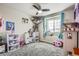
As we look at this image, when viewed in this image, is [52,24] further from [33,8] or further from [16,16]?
[16,16]

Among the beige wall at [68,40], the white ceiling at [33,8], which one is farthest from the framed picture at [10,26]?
the beige wall at [68,40]

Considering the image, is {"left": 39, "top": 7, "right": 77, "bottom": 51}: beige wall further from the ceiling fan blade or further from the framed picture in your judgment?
the framed picture

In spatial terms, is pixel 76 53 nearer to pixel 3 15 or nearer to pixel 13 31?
pixel 13 31

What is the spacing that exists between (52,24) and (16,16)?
22.9 inches

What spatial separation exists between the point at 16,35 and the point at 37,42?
353mm

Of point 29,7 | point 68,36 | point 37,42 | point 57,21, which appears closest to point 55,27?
point 57,21

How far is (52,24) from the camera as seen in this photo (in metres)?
1.80

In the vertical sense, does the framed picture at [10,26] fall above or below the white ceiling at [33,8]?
below

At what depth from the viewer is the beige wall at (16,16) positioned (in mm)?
1721

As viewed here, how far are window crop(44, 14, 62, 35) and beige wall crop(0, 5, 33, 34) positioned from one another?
0.82 feet

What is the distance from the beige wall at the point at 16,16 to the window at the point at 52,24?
25 cm

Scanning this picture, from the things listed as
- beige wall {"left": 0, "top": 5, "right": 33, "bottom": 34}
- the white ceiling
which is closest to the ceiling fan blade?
the white ceiling

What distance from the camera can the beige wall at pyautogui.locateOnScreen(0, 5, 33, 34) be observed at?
5.65ft

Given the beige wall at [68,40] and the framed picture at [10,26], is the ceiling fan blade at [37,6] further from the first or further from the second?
the framed picture at [10,26]
